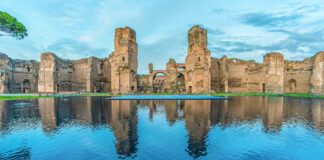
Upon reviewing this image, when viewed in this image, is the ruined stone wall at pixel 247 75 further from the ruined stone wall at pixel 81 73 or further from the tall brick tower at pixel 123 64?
the ruined stone wall at pixel 81 73

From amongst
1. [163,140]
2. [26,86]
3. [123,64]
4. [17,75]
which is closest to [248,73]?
[123,64]

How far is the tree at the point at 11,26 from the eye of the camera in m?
34.6

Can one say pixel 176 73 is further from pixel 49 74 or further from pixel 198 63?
pixel 49 74

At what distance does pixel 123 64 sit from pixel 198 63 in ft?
61.8

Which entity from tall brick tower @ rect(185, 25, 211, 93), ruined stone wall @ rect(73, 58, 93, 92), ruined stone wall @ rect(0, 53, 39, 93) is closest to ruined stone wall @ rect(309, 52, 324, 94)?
tall brick tower @ rect(185, 25, 211, 93)

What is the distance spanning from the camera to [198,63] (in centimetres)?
5209

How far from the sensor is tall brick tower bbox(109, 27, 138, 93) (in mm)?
51594

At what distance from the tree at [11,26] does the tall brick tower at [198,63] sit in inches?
1430

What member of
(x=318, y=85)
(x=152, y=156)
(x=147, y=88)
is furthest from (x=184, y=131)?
(x=147, y=88)

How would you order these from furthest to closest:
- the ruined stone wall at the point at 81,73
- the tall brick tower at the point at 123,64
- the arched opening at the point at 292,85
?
the ruined stone wall at the point at 81,73
the arched opening at the point at 292,85
the tall brick tower at the point at 123,64

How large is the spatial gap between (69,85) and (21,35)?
1047 inches

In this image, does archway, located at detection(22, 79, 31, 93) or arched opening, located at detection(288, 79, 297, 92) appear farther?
archway, located at detection(22, 79, 31, 93)

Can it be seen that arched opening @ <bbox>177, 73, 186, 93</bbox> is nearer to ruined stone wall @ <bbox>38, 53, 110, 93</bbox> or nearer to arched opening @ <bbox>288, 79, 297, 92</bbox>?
ruined stone wall @ <bbox>38, 53, 110, 93</bbox>

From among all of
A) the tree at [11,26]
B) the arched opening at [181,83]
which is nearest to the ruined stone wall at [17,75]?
the tree at [11,26]
